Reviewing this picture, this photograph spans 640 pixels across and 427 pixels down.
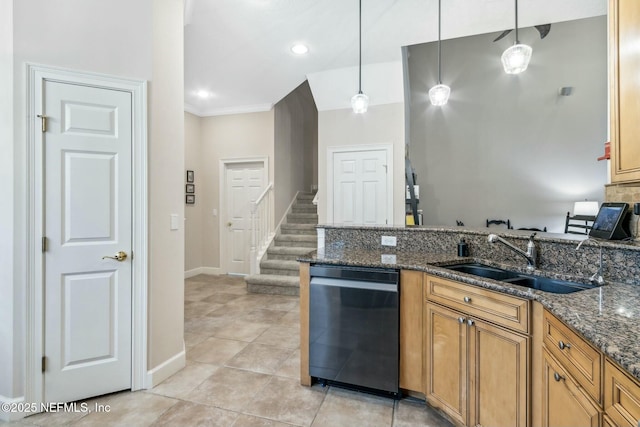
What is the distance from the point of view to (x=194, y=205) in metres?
5.73

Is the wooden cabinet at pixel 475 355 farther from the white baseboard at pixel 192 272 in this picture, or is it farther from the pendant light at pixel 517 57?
the white baseboard at pixel 192 272

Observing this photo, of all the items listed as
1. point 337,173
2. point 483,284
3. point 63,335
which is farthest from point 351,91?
point 63,335

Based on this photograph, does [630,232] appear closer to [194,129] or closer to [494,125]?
[494,125]

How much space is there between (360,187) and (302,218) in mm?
1636

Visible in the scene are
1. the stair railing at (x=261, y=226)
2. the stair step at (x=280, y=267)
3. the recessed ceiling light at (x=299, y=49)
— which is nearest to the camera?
the recessed ceiling light at (x=299, y=49)

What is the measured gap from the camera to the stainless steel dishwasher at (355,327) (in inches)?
75.8

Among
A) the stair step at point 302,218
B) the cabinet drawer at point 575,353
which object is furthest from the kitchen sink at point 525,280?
the stair step at point 302,218

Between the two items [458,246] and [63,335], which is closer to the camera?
[63,335]

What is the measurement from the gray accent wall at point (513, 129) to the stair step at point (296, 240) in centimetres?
283

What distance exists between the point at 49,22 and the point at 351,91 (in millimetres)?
3574

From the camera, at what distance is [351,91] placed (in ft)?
15.1

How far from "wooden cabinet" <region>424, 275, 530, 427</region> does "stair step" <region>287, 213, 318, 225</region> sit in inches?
161

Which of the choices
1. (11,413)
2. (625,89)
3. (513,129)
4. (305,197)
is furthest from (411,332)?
(513,129)

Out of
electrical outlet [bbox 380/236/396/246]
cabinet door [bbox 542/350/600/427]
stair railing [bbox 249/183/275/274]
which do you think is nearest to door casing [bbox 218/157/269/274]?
stair railing [bbox 249/183/275/274]
